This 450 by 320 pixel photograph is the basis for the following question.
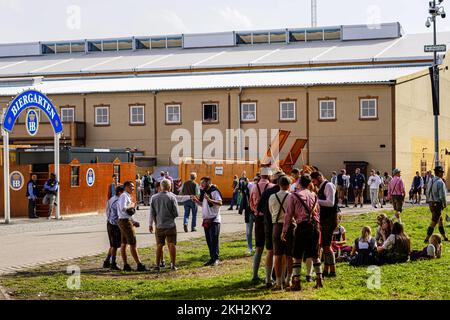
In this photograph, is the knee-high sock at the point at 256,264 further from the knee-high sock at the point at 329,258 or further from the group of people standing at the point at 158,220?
the group of people standing at the point at 158,220

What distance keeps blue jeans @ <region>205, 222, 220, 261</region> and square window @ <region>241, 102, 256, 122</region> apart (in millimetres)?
32278

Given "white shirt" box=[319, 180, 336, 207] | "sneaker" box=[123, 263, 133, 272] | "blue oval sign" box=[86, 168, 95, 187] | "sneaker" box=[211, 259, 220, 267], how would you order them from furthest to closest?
"blue oval sign" box=[86, 168, 95, 187]
"sneaker" box=[211, 259, 220, 267]
"sneaker" box=[123, 263, 133, 272]
"white shirt" box=[319, 180, 336, 207]

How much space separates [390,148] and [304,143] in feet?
16.2

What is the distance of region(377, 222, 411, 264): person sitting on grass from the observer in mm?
16094

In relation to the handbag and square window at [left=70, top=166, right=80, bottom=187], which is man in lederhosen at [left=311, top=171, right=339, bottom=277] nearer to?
the handbag

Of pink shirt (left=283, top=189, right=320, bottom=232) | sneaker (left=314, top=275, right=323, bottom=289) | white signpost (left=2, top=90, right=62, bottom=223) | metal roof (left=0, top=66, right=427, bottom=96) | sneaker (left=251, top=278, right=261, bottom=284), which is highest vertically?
metal roof (left=0, top=66, right=427, bottom=96)

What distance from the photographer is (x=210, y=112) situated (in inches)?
1982

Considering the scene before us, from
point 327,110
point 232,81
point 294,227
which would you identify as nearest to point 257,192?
point 294,227

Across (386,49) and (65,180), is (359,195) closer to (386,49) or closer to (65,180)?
(65,180)

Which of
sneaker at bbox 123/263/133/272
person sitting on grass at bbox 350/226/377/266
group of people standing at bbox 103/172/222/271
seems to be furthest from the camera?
sneaker at bbox 123/263/133/272

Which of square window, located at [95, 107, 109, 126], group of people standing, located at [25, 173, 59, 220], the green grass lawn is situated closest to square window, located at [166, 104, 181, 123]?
square window, located at [95, 107, 109, 126]

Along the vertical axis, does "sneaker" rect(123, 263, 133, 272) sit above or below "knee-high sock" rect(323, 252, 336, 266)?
below

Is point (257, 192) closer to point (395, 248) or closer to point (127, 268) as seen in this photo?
point (395, 248)
